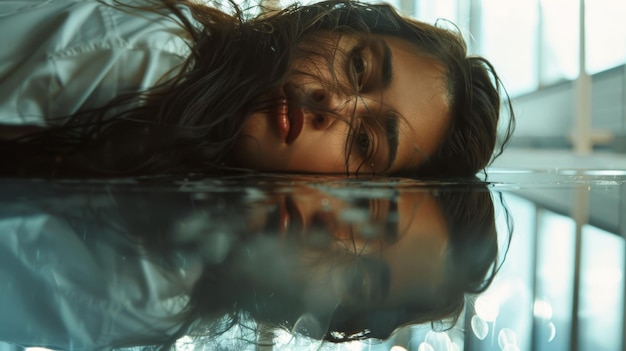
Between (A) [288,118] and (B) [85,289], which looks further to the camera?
(A) [288,118]

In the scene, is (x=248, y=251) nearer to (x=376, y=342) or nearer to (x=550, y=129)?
(x=376, y=342)

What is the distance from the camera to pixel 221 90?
880 millimetres

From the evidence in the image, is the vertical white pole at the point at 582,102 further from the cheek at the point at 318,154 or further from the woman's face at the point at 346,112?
the cheek at the point at 318,154

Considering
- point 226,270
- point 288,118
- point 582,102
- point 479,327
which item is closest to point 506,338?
point 479,327

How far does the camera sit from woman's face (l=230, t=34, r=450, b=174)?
90cm

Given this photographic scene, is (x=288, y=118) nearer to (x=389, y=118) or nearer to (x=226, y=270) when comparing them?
(x=389, y=118)

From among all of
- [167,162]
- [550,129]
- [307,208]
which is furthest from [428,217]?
[550,129]

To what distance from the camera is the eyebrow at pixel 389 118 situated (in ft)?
3.08

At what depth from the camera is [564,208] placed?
606mm

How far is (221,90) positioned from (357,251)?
606 mm

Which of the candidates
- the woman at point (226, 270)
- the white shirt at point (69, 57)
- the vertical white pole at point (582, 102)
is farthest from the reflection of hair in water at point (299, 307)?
the vertical white pole at point (582, 102)

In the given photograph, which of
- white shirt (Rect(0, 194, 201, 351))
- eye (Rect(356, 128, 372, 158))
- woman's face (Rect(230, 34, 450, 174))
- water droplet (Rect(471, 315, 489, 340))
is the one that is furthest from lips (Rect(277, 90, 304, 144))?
water droplet (Rect(471, 315, 489, 340))

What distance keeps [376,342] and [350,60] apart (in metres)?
0.78

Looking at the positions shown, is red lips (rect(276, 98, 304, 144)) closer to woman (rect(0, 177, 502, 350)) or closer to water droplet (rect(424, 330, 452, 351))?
woman (rect(0, 177, 502, 350))
